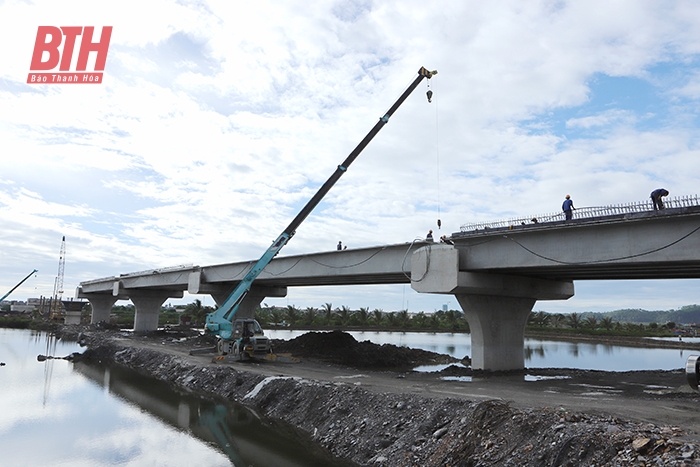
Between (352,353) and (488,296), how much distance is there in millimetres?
13431

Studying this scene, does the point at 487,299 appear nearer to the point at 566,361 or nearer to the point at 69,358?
the point at 566,361

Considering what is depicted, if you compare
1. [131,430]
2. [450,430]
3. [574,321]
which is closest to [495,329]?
[450,430]

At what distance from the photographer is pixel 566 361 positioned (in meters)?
40.8

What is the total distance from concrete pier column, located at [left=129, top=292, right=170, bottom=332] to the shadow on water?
36361 millimetres

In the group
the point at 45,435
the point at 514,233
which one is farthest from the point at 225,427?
the point at 514,233

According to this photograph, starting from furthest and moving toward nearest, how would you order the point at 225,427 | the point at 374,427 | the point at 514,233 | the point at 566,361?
1. the point at 566,361
2. the point at 514,233
3. the point at 225,427
4. the point at 374,427

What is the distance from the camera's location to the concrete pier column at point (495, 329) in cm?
2536

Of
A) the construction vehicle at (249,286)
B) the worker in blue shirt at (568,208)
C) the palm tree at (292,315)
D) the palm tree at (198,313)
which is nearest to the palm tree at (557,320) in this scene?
the palm tree at (292,315)

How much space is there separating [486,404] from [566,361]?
3226cm

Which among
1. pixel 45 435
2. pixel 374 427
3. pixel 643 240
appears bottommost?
pixel 45 435

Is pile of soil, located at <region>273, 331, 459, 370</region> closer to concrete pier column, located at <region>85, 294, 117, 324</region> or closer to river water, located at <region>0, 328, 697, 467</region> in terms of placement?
river water, located at <region>0, 328, 697, 467</region>

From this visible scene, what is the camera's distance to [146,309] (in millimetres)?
63500

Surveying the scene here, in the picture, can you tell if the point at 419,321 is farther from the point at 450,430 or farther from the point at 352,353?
the point at 450,430

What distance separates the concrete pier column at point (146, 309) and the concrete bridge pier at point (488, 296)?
1956 inches
